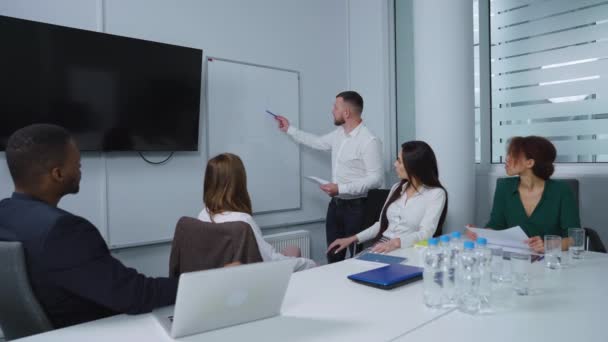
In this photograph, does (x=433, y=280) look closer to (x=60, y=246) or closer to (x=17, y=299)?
(x=60, y=246)

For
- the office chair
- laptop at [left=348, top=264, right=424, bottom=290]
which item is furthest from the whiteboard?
laptop at [left=348, top=264, right=424, bottom=290]

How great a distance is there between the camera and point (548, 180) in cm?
237

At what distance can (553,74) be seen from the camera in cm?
351

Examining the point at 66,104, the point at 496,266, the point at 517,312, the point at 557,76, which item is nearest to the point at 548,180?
the point at 496,266

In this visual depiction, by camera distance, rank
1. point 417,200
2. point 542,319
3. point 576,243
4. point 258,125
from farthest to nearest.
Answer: point 258,125, point 417,200, point 576,243, point 542,319

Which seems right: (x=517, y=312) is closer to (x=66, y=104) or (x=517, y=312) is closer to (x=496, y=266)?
(x=496, y=266)

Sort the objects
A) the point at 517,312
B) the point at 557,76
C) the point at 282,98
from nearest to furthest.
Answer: the point at 517,312 < the point at 557,76 < the point at 282,98

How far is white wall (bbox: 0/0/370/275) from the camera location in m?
2.74

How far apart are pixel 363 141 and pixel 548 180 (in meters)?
1.45

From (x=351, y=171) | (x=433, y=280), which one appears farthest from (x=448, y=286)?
(x=351, y=171)

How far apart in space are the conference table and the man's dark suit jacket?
77mm

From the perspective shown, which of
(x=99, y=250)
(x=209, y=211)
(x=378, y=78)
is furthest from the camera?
(x=378, y=78)

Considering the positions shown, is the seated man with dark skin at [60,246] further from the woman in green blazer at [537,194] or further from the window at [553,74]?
the window at [553,74]

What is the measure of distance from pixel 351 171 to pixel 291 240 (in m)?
0.81
